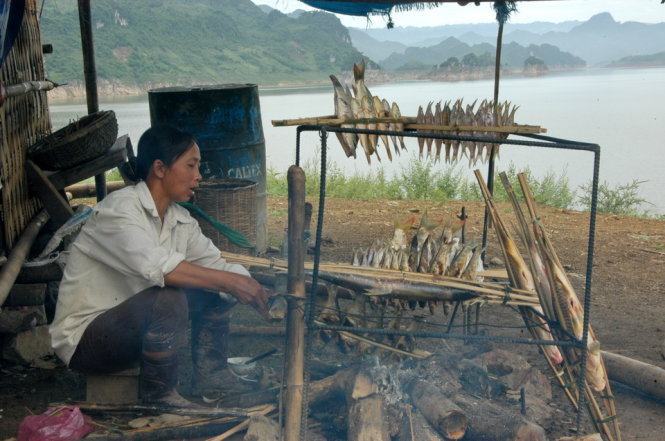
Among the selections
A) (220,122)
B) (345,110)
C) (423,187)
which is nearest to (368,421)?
(345,110)

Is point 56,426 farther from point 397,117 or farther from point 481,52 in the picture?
point 481,52

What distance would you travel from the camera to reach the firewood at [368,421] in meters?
2.92

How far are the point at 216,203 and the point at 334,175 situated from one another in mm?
7650

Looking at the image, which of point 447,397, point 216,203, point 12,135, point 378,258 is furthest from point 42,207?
point 447,397

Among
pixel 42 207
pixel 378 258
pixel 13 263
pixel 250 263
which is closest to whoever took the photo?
pixel 250 263

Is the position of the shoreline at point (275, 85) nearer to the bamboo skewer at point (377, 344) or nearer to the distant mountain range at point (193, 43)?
the distant mountain range at point (193, 43)

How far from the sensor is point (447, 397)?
322 centimetres

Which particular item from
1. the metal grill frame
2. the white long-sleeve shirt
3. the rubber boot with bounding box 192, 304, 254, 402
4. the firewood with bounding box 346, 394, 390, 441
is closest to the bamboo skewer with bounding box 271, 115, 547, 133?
the metal grill frame

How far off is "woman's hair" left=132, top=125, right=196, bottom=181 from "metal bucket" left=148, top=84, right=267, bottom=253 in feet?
8.16

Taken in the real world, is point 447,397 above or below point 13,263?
below

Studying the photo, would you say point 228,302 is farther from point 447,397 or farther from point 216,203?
point 216,203

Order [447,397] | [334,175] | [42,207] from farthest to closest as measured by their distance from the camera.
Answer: [334,175], [42,207], [447,397]

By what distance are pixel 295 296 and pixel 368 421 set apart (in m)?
0.65

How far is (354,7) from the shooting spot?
6277 millimetres
